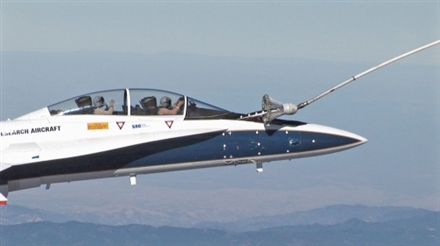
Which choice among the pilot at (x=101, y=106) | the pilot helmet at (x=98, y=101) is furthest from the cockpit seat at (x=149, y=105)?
the pilot helmet at (x=98, y=101)

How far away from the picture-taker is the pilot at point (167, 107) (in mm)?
41750

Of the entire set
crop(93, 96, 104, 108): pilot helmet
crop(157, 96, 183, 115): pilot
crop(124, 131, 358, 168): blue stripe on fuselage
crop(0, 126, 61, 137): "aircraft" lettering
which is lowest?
crop(124, 131, 358, 168): blue stripe on fuselage

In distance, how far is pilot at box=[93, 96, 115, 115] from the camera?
41000 mm

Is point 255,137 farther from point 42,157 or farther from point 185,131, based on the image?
point 42,157

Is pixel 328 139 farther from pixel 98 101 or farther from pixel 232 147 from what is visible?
pixel 98 101

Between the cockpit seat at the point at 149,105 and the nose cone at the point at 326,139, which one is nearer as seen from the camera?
the cockpit seat at the point at 149,105

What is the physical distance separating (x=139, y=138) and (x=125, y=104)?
4.59ft

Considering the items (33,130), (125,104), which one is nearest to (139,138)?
(125,104)

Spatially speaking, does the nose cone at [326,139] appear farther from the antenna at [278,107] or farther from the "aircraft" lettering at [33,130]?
the "aircraft" lettering at [33,130]

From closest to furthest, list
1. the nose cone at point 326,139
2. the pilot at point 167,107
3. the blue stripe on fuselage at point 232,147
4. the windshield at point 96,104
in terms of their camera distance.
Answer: the windshield at point 96,104
the blue stripe on fuselage at point 232,147
the pilot at point 167,107
the nose cone at point 326,139

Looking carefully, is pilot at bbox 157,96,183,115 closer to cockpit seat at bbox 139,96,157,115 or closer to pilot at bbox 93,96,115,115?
cockpit seat at bbox 139,96,157,115

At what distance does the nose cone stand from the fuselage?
4cm

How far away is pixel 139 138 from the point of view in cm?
4091

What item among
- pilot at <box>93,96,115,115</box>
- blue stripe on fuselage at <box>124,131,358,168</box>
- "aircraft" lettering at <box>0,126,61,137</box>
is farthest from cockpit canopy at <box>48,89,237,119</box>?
blue stripe on fuselage at <box>124,131,358,168</box>
